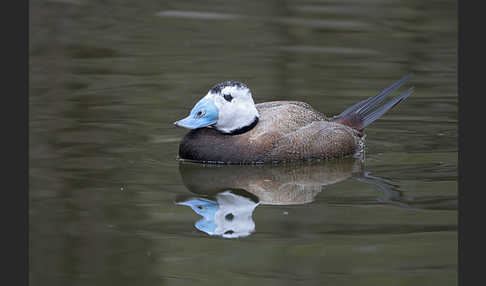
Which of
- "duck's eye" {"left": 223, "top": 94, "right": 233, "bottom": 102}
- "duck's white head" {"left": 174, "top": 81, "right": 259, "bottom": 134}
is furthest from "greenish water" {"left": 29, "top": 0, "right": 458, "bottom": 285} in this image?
"duck's eye" {"left": 223, "top": 94, "right": 233, "bottom": 102}

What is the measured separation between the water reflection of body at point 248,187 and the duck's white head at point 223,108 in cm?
31

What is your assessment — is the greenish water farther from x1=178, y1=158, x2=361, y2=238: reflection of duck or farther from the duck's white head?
the duck's white head

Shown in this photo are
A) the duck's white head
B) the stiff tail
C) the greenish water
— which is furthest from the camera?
the stiff tail

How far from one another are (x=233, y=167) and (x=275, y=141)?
0.34 meters

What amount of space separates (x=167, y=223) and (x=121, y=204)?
1.60 feet

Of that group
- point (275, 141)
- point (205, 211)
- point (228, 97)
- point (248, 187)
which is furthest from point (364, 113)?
point (205, 211)

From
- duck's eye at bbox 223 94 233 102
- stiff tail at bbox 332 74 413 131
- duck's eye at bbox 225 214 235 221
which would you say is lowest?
duck's eye at bbox 225 214 235 221

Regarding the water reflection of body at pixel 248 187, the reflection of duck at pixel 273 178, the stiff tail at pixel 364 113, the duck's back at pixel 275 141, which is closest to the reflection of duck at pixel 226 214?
the water reflection of body at pixel 248 187

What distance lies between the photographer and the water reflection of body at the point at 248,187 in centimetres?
587

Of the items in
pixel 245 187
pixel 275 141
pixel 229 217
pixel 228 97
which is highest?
pixel 228 97

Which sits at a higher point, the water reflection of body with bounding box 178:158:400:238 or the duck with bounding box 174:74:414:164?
the duck with bounding box 174:74:414:164

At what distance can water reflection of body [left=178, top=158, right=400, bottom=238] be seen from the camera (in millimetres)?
5867

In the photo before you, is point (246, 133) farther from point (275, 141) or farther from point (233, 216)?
point (233, 216)

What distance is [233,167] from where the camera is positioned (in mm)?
7020
